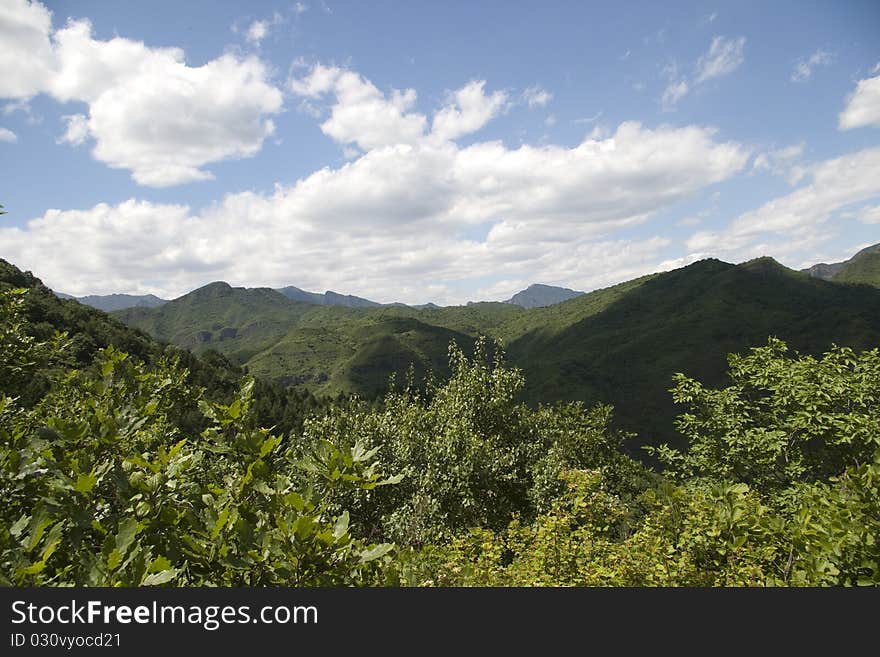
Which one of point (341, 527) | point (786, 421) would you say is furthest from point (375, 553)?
point (786, 421)

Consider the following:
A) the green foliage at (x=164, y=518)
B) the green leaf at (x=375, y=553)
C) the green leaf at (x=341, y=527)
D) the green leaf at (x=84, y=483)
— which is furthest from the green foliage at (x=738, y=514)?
the green leaf at (x=84, y=483)

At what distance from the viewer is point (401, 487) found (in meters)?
17.4

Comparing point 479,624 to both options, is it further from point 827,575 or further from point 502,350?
point 502,350

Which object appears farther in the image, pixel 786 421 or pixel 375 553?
pixel 786 421

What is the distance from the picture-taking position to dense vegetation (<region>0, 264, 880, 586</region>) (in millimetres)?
3570

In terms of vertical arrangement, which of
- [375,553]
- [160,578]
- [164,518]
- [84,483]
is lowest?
[375,553]

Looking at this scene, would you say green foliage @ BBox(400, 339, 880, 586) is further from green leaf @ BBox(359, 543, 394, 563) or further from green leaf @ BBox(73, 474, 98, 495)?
green leaf @ BBox(73, 474, 98, 495)

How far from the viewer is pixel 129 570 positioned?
3342mm

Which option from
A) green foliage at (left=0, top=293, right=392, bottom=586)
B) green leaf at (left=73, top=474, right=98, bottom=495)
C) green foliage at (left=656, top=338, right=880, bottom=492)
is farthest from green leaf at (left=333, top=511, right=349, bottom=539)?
green foliage at (left=656, top=338, right=880, bottom=492)

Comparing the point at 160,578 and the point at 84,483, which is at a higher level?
the point at 84,483

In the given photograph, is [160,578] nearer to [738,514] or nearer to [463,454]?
[738,514]

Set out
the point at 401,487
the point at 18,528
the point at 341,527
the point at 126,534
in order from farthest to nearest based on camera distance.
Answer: the point at 401,487, the point at 341,527, the point at 18,528, the point at 126,534

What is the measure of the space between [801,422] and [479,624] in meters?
16.3

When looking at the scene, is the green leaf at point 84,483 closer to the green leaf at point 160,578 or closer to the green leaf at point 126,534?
the green leaf at point 126,534
